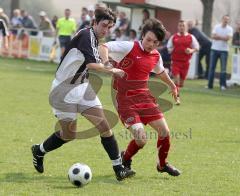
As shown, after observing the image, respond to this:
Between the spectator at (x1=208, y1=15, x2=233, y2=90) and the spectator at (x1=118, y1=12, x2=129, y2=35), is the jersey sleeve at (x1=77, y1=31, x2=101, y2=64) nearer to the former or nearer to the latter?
the spectator at (x1=208, y1=15, x2=233, y2=90)

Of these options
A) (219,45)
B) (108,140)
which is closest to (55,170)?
(108,140)

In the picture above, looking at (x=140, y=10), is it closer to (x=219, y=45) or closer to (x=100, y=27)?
(x=219, y=45)

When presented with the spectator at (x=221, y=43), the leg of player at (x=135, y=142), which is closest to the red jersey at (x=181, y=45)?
the spectator at (x=221, y=43)

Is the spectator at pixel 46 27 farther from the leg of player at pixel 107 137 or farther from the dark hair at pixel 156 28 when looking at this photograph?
the leg of player at pixel 107 137

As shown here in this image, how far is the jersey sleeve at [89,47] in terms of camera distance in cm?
787

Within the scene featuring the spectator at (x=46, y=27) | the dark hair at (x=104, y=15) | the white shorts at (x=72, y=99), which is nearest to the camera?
the dark hair at (x=104, y=15)

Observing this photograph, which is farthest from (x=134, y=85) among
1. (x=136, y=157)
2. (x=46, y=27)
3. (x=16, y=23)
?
(x=16, y=23)

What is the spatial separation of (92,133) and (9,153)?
8.07 ft

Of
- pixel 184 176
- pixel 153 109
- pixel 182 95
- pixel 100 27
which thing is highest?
pixel 100 27

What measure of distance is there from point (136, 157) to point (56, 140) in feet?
5.70

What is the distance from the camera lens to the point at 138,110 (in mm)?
8523

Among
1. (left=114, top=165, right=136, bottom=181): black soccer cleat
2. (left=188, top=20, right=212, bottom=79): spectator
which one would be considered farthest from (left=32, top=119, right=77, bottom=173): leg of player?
(left=188, top=20, right=212, bottom=79): spectator

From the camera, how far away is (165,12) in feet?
94.0

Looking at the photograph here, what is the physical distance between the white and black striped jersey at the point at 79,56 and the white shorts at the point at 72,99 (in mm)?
84
